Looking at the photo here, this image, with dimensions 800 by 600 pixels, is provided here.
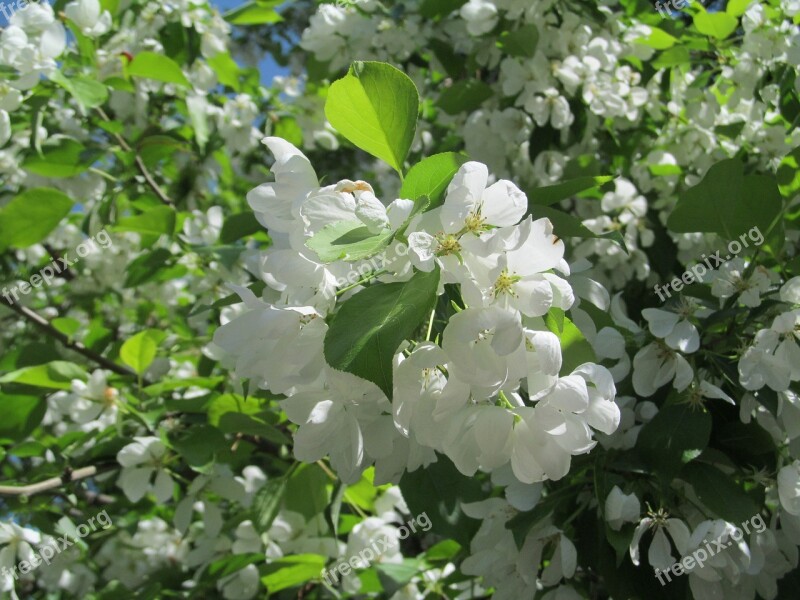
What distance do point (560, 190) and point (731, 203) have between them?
52 cm

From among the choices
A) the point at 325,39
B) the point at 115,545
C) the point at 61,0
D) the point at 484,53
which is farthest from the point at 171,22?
the point at 115,545

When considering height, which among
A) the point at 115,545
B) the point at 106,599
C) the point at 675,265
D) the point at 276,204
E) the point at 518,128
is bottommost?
the point at 115,545

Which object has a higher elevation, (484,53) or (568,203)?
(484,53)

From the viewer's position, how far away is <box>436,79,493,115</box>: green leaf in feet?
8.43

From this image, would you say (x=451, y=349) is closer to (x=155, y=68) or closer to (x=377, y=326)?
(x=377, y=326)

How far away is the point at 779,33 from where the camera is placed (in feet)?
7.25

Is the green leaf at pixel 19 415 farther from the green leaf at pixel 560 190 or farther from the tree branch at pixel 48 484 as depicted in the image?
the green leaf at pixel 560 190

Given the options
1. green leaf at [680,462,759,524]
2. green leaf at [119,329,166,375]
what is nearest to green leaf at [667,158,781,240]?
green leaf at [680,462,759,524]

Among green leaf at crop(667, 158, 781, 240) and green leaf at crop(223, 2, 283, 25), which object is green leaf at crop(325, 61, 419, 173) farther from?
green leaf at crop(223, 2, 283, 25)

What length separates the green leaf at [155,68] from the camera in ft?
7.54

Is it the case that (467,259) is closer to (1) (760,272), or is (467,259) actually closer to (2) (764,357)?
(2) (764,357)

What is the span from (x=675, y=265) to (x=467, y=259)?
183 cm

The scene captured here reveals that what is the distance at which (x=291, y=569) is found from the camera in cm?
190

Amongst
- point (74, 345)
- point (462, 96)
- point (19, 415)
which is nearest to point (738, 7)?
point (462, 96)
